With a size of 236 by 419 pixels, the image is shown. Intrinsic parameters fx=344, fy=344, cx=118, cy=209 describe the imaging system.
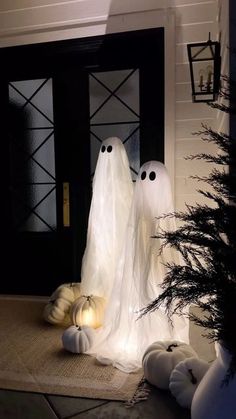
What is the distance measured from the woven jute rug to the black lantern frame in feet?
5.17

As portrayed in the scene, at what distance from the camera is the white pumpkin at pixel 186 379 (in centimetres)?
127

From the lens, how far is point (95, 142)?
278 cm

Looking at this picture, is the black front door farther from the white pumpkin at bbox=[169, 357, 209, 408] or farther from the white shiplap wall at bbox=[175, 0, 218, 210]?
the white pumpkin at bbox=[169, 357, 209, 408]

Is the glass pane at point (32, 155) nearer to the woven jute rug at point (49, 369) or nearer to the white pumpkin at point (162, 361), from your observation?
the woven jute rug at point (49, 369)

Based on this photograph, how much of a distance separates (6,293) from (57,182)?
1.09m

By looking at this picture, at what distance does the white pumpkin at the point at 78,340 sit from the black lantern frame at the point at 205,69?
1.50 meters

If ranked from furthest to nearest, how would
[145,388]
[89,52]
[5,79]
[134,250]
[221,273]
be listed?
[5,79]
[89,52]
[134,250]
[145,388]
[221,273]

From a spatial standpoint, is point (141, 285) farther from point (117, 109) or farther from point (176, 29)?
point (176, 29)

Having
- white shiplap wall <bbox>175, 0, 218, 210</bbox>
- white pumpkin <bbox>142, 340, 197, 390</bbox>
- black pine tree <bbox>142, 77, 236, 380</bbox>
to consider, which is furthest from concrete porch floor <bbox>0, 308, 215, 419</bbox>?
white shiplap wall <bbox>175, 0, 218, 210</bbox>

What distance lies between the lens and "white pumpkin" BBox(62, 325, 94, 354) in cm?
185

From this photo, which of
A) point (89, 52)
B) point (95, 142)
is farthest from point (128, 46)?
point (95, 142)

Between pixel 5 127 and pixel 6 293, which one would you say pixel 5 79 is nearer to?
pixel 5 127

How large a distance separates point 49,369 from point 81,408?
1.39ft

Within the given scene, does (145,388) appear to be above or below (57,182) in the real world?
below
